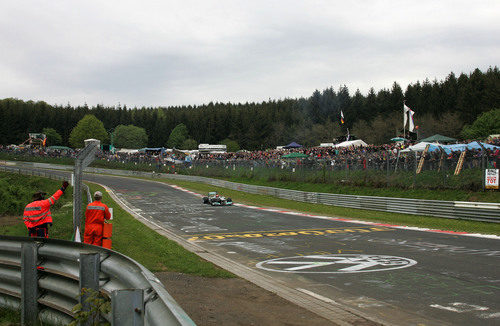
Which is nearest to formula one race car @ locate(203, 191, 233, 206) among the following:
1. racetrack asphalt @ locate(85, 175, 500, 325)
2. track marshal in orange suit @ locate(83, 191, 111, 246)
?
racetrack asphalt @ locate(85, 175, 500, 325)

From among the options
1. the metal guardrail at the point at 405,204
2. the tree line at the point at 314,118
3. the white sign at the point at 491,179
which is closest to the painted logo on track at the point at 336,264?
the metal guardrail at the point at 405,204

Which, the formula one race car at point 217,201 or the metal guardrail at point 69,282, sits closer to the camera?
the metal guardrail at point 69,282

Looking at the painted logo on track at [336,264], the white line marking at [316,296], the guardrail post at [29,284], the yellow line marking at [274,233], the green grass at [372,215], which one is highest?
the guardrail post at [29,284]

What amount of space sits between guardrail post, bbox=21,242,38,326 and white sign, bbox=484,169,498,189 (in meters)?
22.4

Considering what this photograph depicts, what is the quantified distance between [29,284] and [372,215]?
21388 mm

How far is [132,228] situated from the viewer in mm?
17219

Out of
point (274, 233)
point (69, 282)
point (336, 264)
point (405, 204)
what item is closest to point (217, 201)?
point (405, 204)

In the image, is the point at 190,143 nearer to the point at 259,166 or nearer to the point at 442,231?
the point at 259,166

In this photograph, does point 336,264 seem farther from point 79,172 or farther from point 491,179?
point 491,179

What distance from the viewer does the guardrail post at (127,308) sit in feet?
10.2

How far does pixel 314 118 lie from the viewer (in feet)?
377

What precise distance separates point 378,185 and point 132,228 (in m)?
18.2

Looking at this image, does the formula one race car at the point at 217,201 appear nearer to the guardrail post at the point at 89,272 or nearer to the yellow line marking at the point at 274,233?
the yellow line marking at the point at 274,233

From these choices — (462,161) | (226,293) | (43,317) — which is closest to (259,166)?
(462,161)
